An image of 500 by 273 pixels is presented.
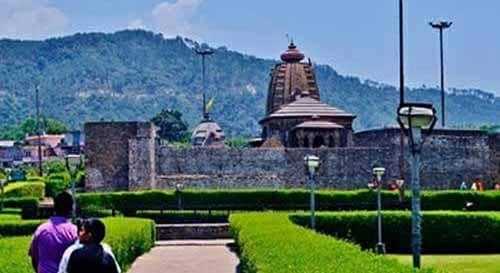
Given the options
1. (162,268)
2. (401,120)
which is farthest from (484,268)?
(401,120)

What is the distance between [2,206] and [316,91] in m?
28.2

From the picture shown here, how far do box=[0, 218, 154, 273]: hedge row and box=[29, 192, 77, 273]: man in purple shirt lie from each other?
0.92 m

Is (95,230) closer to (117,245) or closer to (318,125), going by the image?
(117,245)

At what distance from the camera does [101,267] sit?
9023 mm

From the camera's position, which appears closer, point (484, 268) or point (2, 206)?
point (484, 268)

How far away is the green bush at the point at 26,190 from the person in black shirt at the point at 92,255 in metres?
44.7

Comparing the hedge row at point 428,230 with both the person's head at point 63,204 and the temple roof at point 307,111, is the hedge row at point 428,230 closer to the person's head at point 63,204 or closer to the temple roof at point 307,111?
the person's head at point 63,204

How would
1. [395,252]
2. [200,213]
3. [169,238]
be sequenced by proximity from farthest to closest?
[200,213] < [169,238] < [395,252]

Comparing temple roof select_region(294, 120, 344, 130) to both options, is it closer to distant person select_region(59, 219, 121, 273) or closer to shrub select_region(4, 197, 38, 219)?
shrub select_region(4, 197, 38, 219)

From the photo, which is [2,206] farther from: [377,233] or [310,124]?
[377,233]

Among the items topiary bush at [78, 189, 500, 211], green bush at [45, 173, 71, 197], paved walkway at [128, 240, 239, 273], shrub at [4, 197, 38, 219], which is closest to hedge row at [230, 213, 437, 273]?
paved walkway at [128, 240, 239, 273]

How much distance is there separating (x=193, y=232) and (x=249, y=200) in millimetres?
9076

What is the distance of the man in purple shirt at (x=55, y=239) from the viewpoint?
34.6ft

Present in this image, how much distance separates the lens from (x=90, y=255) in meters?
9.03
